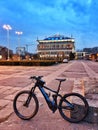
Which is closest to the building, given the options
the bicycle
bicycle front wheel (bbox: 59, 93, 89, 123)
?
the bicycle

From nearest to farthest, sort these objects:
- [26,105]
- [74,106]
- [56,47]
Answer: [74,106] → [26,105] → [56,47]

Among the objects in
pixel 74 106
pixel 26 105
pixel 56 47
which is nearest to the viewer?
pixel 74 106

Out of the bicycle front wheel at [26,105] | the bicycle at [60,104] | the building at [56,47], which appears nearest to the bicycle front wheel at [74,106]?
the bicycle at [60,104]

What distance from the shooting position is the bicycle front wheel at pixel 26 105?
18.7 feet

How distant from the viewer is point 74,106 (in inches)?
217

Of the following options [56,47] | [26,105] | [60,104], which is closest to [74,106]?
[60,104]

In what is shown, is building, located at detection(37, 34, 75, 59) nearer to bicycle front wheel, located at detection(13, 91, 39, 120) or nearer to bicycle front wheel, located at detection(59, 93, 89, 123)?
bicycle front wheel, located at detection(13, 91, 39, 120)

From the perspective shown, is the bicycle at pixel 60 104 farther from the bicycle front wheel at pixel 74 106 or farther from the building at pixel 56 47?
the building at pixel 56 47

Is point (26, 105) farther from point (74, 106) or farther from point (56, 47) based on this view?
point (56, 47)

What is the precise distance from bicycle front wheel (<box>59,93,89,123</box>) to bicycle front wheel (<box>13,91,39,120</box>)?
28.5 inches

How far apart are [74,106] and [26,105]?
1323mm

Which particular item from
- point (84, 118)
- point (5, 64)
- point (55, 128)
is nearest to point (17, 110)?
point (55, 128)

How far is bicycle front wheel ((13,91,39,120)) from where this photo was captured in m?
5.71

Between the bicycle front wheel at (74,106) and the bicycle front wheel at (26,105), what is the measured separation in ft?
2.38
